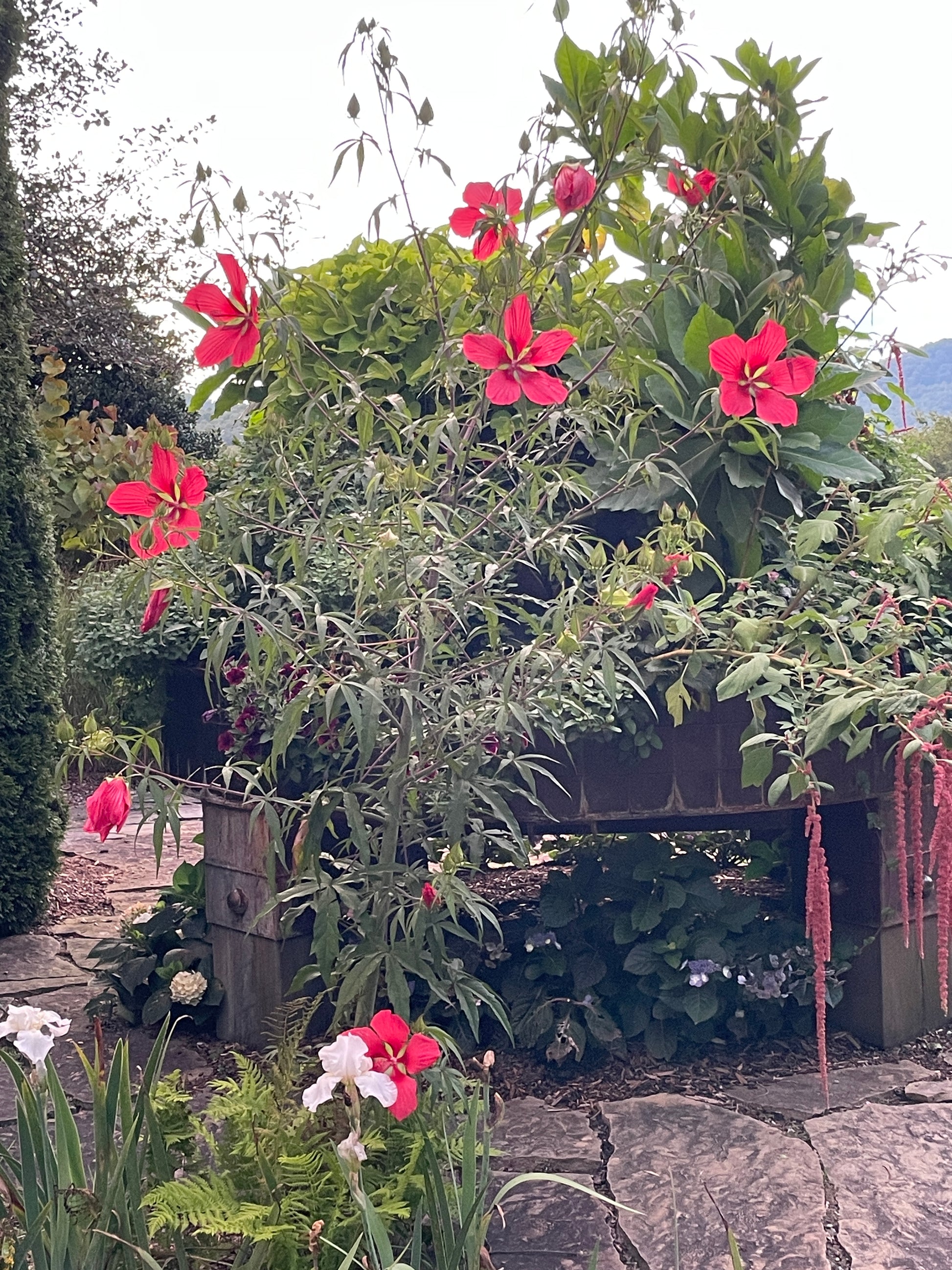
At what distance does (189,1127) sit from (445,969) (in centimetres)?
43

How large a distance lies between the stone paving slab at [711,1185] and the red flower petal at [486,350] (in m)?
1.12

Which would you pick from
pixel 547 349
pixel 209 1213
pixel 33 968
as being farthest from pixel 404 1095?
pixel 33 968

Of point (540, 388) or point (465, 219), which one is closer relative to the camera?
point (540, 388)

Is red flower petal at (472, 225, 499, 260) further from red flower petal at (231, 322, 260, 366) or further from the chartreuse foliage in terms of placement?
red flower petal at (231, 322, 260, 366)

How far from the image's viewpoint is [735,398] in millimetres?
1378

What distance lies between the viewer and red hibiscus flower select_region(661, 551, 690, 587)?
153cm

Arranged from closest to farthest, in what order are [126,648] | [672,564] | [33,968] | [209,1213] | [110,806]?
[209,1213]
[110,806]
[672,564]
[126,648]
[33,968]

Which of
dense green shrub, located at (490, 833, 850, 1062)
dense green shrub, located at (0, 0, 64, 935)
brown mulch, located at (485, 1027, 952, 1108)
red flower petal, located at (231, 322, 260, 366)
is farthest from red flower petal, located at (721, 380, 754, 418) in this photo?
dense green shrub, located at (0, 0, 64, 935)

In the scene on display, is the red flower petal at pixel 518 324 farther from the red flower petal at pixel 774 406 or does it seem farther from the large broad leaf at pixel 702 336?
the large broad leaf at pixel 702 336

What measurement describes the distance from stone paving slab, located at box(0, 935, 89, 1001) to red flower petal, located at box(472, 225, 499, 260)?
7.64ft

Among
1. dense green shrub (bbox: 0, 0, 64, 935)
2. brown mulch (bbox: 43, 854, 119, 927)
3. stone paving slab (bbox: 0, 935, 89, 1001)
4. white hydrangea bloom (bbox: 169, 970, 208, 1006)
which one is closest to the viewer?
white hydrangea bloom (bbox: 169, 970, 208, 1006)

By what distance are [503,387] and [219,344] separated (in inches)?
14.5

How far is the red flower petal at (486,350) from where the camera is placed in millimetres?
1323

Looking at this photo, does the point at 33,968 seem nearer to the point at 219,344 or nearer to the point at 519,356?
the point at 219,344
